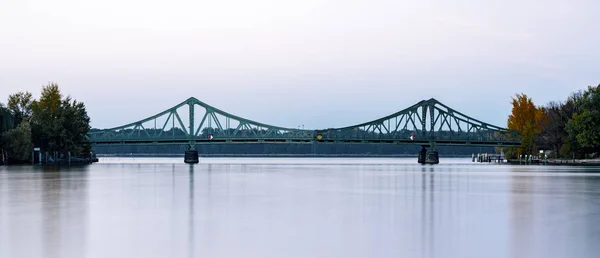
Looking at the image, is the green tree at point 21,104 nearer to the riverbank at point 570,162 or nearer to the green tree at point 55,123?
the green tree at point 55,123

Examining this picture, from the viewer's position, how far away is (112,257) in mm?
18344

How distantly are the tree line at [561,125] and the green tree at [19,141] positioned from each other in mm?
67837

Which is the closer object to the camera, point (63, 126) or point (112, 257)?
point (112, 257)

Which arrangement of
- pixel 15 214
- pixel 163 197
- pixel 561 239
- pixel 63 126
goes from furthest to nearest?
pixel 63 126, pixel 163 197, pixel 15 214, pixel 561 239

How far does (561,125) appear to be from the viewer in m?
117

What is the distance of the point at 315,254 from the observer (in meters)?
18.7

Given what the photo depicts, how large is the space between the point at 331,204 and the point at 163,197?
8375 millimetres

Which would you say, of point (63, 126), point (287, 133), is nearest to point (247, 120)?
point (287, 133)

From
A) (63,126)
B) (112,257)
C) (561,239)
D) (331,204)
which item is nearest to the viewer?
(112,257)

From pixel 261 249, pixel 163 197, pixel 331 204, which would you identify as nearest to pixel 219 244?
pixel 261 249

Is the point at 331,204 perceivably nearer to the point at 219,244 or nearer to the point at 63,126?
the point at 219,244

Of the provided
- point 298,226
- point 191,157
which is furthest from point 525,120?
point 298,226

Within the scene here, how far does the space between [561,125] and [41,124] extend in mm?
71501

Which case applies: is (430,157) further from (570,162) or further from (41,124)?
(41,124)
